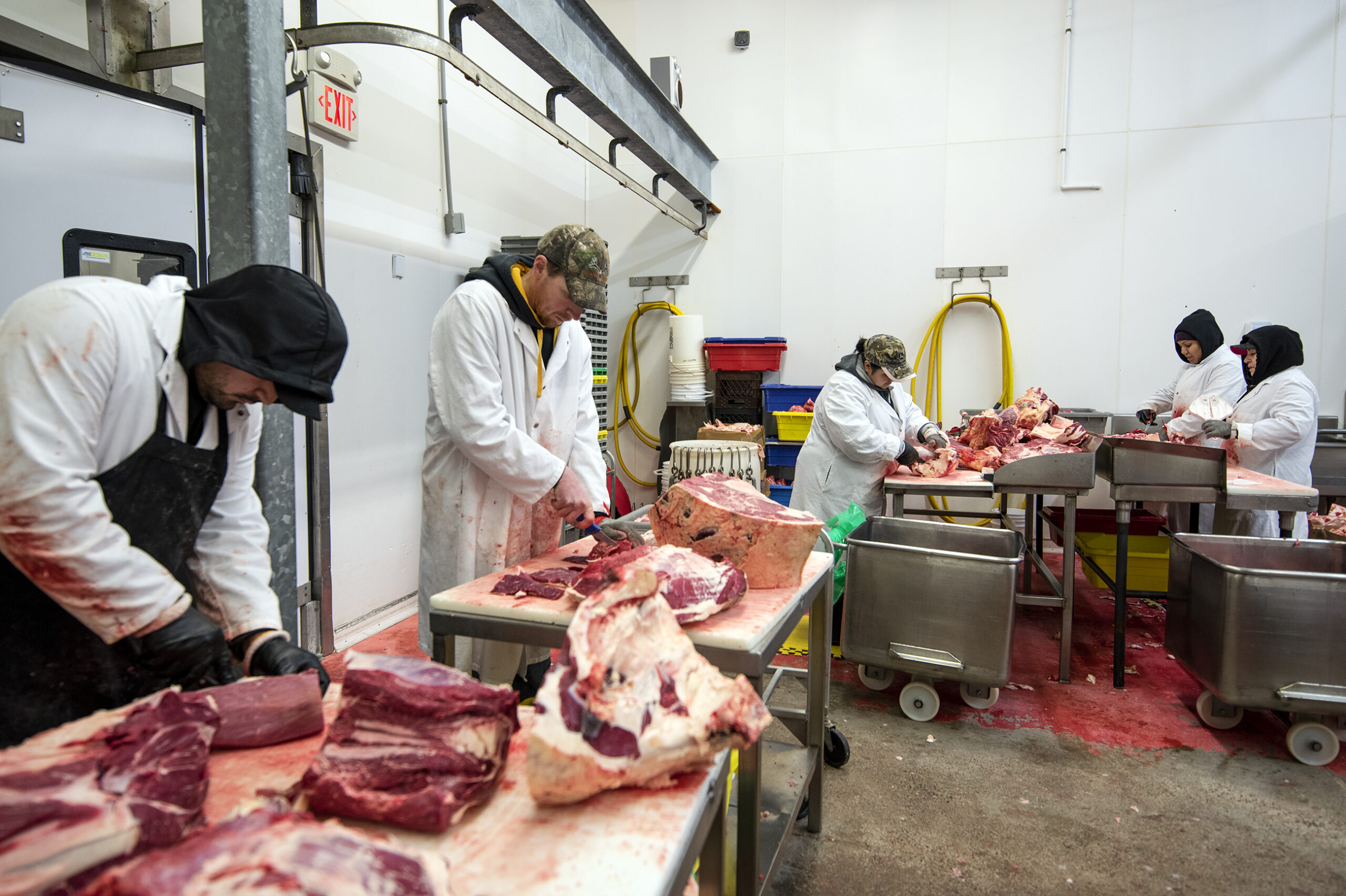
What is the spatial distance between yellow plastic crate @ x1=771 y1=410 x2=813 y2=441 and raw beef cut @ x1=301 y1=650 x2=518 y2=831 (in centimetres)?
547

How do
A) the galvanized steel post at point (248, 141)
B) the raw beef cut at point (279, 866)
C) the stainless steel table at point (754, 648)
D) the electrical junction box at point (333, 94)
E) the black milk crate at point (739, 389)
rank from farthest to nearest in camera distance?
1. the black milk crate at point (739, 389)
2. the electrical junction box at point (333, 94)
3. the galvanized steel post at point (248, 141)
4. the stainless steel table at point (754, 648)
5. the raw beef cut at point (279, 866)

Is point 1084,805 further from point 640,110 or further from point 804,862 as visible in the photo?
point 640,110

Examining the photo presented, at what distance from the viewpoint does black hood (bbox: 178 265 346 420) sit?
1533mm

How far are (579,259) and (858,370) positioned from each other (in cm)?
284

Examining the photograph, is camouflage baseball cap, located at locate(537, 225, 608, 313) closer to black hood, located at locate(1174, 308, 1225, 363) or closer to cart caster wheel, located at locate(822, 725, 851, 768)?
cart caster wheel, located at locate(822, 725, 851, 768)

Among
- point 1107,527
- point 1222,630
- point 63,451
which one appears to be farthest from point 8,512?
point 1107,527

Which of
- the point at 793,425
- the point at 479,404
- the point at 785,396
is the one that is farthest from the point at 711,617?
the point at 785,396

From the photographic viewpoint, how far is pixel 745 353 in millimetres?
7125

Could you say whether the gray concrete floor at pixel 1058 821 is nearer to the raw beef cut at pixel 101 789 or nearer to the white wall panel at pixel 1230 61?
the raw beef cut at pixel 101 789

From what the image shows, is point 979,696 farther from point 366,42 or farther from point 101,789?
point 366,42

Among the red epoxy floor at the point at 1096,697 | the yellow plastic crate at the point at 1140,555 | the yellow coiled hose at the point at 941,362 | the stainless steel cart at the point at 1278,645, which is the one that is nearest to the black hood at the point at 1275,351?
the yellow plastic crate at the point at 1140,555

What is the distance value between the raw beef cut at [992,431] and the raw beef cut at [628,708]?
4.46 meters

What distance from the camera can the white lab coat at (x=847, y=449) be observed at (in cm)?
468

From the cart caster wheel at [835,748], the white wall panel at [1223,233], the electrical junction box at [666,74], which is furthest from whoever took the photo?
the white wall panel at [1223,233]
